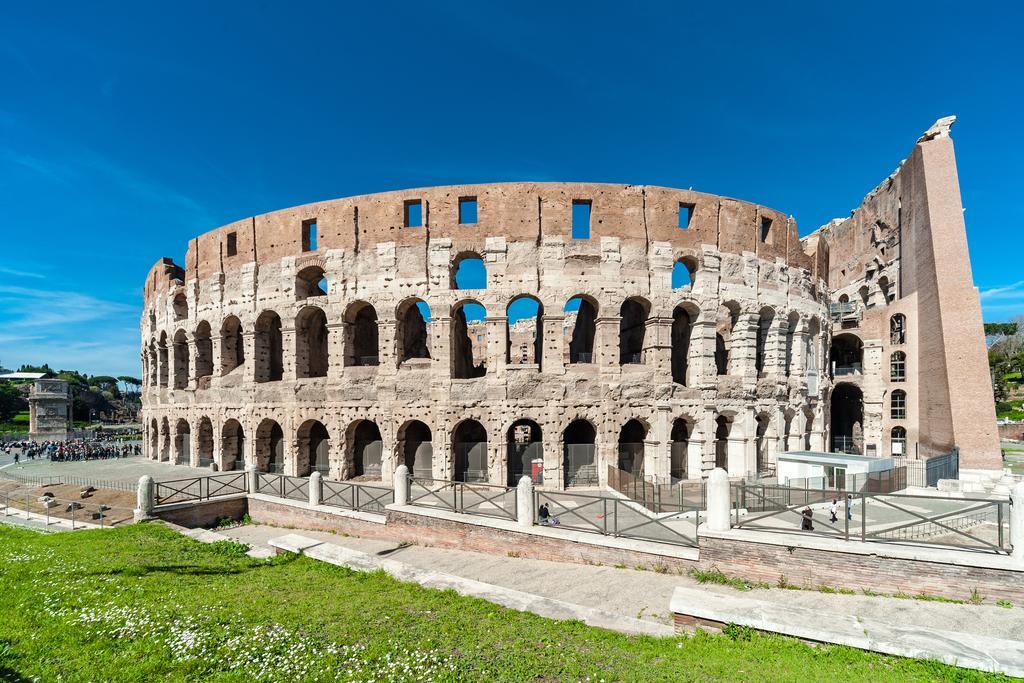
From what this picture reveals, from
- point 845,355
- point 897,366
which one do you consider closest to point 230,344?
point 897,366

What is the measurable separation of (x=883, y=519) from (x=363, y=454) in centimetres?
1826

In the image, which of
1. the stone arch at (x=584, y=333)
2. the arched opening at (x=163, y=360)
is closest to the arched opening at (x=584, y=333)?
the stone arch at (x=584, y=333)

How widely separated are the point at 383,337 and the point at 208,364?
13.0m

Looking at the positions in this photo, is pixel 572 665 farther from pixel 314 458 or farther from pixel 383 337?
pixel 314 458

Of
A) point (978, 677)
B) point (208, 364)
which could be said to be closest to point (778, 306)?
point (978, 677)

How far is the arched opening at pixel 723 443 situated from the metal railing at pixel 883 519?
5.61 metres

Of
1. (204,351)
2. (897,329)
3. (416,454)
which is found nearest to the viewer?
(416,454)

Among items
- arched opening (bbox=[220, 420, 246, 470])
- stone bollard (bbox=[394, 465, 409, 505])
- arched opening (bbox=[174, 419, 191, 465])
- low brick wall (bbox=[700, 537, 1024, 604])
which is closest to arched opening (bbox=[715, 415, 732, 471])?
low brick wall (bbox=[700, 537, 1024, 604])

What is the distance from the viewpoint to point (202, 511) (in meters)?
14.7

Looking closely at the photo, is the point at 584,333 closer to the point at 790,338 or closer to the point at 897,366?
the point at 790,338

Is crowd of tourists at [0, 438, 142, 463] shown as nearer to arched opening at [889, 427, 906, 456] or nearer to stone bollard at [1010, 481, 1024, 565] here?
stone bollard at [1010, 481, 1024, 565]

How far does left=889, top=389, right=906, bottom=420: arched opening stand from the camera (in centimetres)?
2605

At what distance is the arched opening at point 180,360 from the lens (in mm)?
26062

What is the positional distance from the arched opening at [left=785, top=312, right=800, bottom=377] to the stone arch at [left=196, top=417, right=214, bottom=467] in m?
29.6
